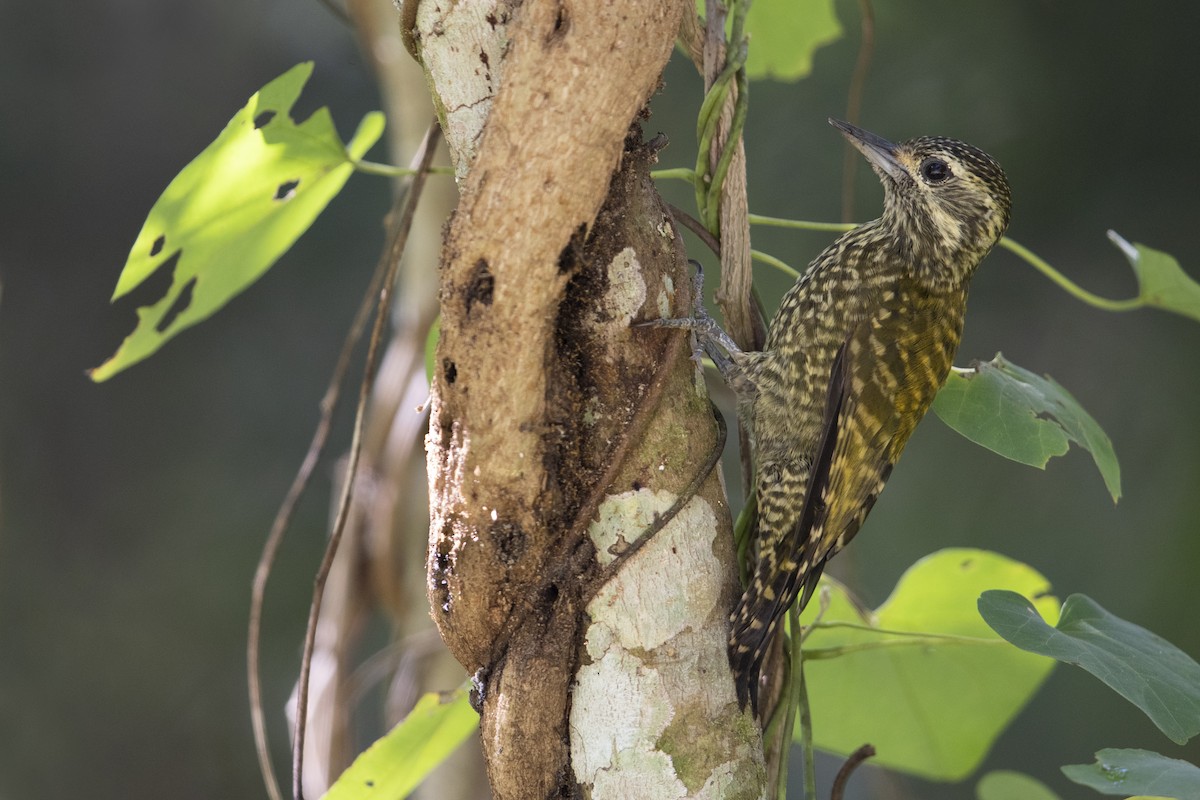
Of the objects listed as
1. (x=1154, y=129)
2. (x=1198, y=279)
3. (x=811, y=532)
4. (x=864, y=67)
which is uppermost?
(x=864, y=67)

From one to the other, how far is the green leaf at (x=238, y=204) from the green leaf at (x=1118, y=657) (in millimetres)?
929

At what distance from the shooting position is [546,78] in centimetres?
99

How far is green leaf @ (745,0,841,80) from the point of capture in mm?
1734

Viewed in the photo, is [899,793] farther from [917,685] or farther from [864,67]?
[864,67]

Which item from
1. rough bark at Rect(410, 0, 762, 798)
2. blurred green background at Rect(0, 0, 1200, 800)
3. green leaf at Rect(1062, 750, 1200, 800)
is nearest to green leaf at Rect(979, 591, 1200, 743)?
green leaf at Rect(1062, 750, 1200, 800)

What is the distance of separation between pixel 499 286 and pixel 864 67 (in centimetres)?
105

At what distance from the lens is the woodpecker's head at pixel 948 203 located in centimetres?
180

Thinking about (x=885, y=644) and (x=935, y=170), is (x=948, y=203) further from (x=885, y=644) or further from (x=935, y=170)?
(x=885, y=644)

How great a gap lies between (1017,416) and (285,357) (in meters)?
3.36

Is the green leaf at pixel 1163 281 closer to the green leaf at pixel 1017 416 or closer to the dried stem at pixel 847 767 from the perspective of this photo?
the green leaf at pixel 1017 416

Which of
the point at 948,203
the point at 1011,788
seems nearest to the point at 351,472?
the point at 1011,788

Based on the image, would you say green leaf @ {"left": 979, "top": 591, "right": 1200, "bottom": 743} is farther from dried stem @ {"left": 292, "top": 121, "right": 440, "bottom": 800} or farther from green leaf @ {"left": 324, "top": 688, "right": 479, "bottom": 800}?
dried stem @ {"left": 292, "top": 121, "right": 440, "bottom": 800}

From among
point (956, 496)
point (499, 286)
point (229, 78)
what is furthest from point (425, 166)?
point (956, 496)

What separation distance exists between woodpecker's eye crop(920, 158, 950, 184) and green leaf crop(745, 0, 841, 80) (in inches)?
9.8
